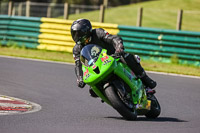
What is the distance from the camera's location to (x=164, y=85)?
1147 centimetres

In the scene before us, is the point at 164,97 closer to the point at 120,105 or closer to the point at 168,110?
the point at 168,110

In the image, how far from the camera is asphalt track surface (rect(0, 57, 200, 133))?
6078 millimetres

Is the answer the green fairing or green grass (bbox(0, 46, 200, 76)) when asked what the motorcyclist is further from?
green grass (bbox(0, 46, 200, 76))

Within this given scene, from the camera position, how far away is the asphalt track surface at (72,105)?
19.9 ft

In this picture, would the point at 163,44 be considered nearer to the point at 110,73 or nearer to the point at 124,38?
the point at 124,38

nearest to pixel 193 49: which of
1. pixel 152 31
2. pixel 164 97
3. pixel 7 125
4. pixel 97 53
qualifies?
pixel 152 31

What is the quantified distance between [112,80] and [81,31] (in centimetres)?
90

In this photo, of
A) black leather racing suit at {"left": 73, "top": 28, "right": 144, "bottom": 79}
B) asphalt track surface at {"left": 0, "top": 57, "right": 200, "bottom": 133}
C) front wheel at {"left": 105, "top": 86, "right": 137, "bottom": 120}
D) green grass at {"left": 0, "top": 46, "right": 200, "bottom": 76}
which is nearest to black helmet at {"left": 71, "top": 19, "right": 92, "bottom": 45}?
black leather racing suit at {"left": 73, "top": 28, "right": 144, "bottom": 79}

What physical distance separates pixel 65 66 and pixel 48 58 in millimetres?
1943

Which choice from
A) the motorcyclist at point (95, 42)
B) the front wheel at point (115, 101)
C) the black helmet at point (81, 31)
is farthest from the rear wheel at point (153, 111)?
the black helmet at point (81, 31)

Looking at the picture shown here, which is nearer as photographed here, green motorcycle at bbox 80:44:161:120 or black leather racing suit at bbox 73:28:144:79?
green motorcycle at bbox 80:44:161:120

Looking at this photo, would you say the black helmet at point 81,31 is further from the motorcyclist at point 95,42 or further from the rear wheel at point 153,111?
the rear wheel at point 153,111

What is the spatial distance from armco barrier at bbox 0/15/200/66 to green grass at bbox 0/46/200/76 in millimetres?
251

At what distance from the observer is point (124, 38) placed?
648 inches
